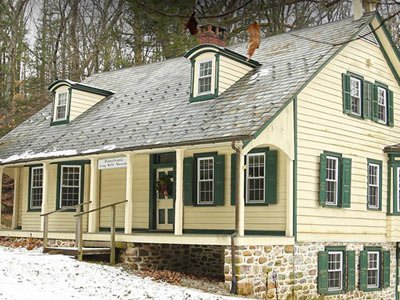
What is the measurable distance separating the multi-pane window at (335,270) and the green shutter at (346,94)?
3.84m

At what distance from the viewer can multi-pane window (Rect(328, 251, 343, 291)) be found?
1511 centimetres

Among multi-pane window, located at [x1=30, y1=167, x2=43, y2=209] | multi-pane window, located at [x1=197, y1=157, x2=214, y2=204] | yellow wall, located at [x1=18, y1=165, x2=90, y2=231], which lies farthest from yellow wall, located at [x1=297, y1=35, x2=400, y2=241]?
multi-pane window, located at [x1=30, y1=167, x2=43, y2=209]

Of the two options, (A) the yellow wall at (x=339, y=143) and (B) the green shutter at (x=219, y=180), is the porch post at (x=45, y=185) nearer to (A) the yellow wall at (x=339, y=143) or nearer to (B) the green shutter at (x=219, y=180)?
(B) the green shutter at (x=219, y=180)

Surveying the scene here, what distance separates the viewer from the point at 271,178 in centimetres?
1445

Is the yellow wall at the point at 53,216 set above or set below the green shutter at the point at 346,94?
below

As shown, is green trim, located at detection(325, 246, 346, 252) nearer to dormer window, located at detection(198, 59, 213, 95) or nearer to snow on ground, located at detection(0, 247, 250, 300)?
snow on ground, located at detection(0, 247, 250, 300)

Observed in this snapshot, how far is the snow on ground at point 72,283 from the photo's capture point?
10609 millimetres

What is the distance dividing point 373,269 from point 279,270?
15.0 ft

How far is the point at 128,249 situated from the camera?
15.0 m

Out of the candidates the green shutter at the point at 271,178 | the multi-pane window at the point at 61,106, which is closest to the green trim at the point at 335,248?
the green shutter at the point at 271,178

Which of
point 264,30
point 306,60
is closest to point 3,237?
point 306,60

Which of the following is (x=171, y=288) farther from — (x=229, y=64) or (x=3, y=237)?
(x=3, y=237)

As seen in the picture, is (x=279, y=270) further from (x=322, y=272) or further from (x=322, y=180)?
(x=322, y=180)

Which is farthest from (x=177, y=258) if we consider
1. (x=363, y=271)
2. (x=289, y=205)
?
(x=363, y=271)
